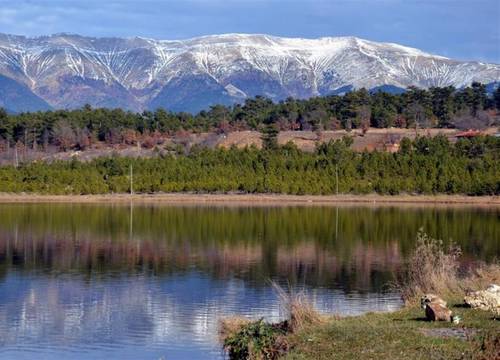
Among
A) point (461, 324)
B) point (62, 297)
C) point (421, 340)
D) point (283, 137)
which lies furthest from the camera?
point (283, 137)

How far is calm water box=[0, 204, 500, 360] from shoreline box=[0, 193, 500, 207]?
1613 centimetres

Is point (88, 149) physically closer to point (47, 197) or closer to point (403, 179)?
point (47, 197)

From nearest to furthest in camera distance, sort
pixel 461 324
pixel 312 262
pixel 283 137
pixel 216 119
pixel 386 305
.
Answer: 1. pixel 461 324
2. pixel 386 305
3. pixel 312 262
4. pixel 283 137
5. pixel 216 119

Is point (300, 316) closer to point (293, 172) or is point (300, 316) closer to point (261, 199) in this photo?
point (261, 199)

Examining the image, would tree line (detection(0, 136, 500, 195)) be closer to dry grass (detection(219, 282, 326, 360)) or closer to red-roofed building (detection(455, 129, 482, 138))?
red-roofed building (detection(455, 129, 482, 138))

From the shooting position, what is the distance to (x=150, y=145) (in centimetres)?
12212

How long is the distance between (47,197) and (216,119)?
45554 mm

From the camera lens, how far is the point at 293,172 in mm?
96125

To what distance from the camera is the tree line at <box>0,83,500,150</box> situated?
123062mm

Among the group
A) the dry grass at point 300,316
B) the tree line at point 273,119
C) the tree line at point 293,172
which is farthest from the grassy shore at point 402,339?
the tree line at point 273,119

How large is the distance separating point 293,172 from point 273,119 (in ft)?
120

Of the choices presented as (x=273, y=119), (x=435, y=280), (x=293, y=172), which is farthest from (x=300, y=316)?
(x=273, y=119)

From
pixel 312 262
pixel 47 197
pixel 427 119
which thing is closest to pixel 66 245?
pixel 312 262

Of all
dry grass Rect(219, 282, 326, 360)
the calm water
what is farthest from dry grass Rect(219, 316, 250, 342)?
dry grass Rect(219, 282, 326, 360)
